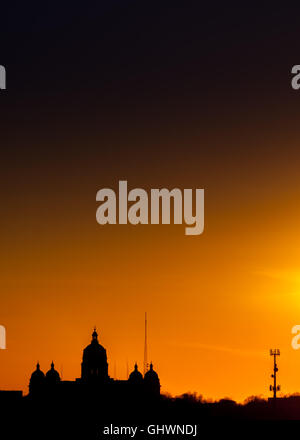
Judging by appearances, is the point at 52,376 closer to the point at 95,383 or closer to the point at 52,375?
the point at 52,375

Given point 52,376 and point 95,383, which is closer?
point 95,383

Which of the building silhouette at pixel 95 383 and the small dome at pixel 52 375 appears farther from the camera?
the small dome at pixel 52 375

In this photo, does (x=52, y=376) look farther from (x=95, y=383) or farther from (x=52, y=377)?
(x=95, y=383)

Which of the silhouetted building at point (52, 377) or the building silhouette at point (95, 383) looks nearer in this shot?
the building silhouette at point (95, 383)

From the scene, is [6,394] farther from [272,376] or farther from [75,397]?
[272,376]

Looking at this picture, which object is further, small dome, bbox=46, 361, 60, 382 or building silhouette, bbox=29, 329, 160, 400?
small dome, bbox=46, 361, 60, 382

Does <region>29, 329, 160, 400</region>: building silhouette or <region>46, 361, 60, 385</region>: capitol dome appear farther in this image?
<region>46, 361, 60, 385</region>: capitol dome

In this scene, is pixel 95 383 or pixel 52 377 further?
pixel 52 377

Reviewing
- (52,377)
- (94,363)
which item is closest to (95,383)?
(94,363)

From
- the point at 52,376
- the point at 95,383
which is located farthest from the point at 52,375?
the point at 95,383

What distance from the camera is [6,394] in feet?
572
